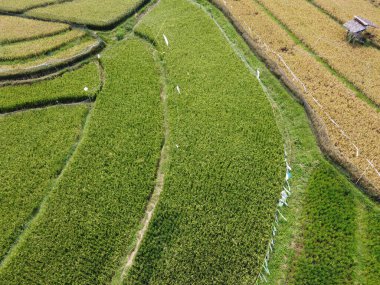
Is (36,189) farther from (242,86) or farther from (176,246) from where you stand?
(242,86)

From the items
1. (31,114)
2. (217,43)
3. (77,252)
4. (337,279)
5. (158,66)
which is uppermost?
(217,43)

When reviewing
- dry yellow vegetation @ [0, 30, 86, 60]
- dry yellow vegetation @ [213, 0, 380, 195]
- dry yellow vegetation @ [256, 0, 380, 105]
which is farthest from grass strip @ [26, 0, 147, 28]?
dry yellow vegetation @ [256, 0, 380, 105]

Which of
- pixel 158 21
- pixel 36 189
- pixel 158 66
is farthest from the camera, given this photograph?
pixel 158 21

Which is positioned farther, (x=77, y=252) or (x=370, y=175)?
(x=370, y=175)

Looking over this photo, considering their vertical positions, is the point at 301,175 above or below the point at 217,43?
below

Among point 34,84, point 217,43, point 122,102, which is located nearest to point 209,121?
point 122,102

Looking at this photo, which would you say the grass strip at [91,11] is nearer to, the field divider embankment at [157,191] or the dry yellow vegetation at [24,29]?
the dry yellow vegetation at [24,29]

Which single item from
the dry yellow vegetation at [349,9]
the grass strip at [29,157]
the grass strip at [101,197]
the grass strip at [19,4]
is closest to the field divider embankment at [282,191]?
the grass strip at [101,197]
